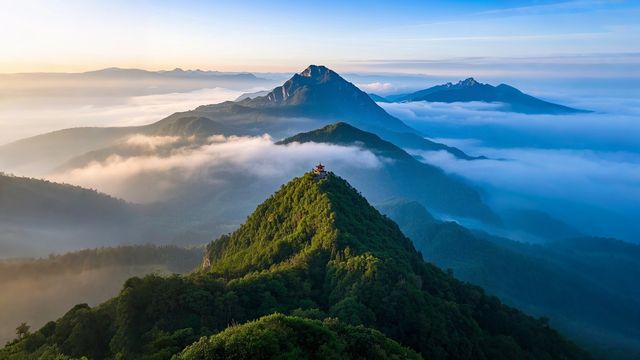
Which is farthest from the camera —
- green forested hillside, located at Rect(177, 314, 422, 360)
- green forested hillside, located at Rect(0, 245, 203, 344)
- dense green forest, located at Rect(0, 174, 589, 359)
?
green forested hillside, located at Rect(0, 245, 203, 344)

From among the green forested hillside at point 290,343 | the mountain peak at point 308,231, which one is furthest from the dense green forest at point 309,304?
the mountain peak at point 308,231

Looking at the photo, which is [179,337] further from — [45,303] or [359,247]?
[45,303]

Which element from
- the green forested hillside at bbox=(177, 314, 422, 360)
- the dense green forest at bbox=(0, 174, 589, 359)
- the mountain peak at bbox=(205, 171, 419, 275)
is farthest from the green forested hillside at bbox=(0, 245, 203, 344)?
the green forested hillside at bbox=(177, 314, 422, 360)

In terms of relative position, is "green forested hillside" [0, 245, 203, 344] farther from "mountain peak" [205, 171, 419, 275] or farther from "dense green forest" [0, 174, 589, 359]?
"dense green forest" [0, 174, 589, 359]

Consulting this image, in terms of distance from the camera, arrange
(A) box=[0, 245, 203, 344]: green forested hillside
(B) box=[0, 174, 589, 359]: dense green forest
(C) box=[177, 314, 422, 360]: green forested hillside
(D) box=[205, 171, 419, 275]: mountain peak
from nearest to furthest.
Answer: (C) box=[177, 314, 422, 360]: green forested hillside < (B) box=[0, 174, 589, 359]: dense green forest < (D) box=[205, 171, 419, 275]: mountain peak < (A) box=[0, 245, 203, 344]: green forested hillside

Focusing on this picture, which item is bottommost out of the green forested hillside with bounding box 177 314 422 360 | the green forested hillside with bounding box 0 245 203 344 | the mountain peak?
the green forested hillside with bounding box 0 245 203 344

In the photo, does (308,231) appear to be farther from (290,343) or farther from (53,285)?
(53,285)

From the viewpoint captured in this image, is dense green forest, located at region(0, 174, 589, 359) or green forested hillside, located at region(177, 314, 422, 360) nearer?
green forested hillside, located at region(177, 314, 422, 360)

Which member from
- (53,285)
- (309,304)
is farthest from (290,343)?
(53,285)

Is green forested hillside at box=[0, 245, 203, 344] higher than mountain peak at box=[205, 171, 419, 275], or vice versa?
mountain peak at box=[205, 171, 419, 275]

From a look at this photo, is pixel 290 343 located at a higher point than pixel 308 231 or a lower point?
higher
